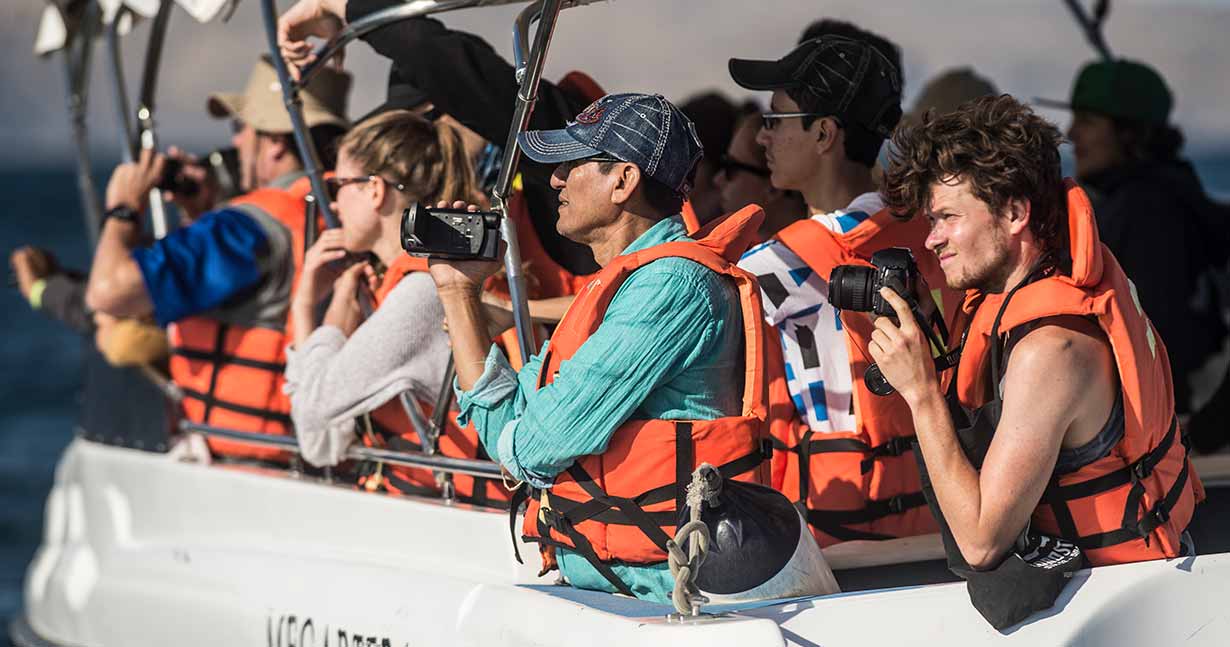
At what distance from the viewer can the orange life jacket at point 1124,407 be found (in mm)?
2531

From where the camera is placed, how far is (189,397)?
4637 mm

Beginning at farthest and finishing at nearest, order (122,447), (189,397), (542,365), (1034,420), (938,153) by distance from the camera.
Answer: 1. (122,447)
2. (189,397)
3. (542,365)
4. (938,153)
5. (1034,420)

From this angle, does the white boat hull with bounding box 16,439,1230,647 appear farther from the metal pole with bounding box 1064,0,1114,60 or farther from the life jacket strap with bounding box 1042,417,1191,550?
the metal pole with bounding box 1064,0,1114,60

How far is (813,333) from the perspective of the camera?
10.7 feet

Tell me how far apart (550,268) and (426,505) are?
588mm

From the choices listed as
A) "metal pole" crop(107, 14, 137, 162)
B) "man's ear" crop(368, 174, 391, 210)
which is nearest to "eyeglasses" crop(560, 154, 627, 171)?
"man's ear" crop(368, 174, 391, 210)

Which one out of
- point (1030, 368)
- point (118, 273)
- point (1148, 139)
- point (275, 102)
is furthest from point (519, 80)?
point (1148, 139)

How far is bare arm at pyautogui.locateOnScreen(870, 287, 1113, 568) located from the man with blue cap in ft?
1.02

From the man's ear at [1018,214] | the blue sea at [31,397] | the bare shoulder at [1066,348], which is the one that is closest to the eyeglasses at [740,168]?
the man's ear at [1018,214]

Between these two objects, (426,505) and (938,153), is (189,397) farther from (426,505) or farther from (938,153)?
(938,153)

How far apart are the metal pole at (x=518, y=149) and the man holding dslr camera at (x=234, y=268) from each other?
138 cm

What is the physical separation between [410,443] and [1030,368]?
1726mm

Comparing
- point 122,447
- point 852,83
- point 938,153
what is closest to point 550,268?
point 852,83

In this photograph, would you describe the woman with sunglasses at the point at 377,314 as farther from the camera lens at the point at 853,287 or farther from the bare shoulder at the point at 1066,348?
the bare shoulder at the point at 1066,348
